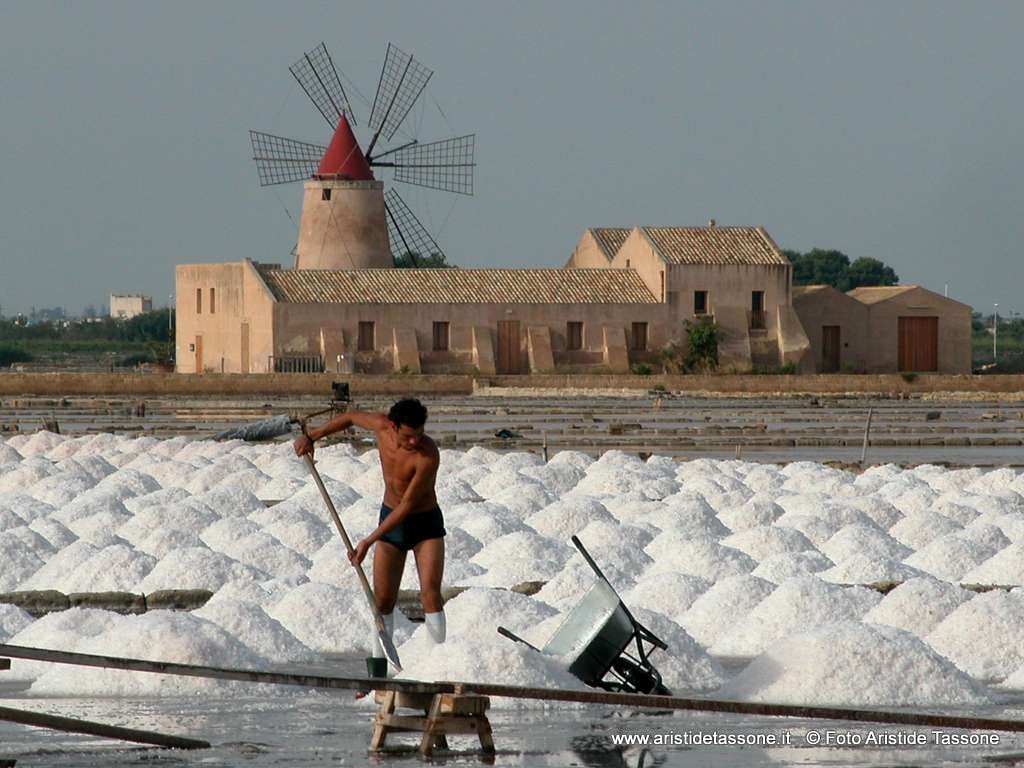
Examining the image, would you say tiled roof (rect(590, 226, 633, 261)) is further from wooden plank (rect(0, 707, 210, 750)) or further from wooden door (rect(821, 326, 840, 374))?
wooden plank (rect(0, 707, 210, 750))

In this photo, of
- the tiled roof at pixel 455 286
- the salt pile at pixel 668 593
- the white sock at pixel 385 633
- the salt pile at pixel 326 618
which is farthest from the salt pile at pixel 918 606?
the tiled roof at pixel 455 286

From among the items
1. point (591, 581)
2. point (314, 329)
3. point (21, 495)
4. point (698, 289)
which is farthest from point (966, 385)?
point (591, 581)

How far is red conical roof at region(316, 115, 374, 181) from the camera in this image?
48.2 metres

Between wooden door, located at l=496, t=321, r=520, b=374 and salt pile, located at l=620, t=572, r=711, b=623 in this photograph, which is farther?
wooden door, located at l=496, t=321, r=520, b=374

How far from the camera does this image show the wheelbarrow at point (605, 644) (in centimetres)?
788

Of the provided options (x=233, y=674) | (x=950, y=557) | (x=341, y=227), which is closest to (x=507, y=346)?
(x=341, y=227)

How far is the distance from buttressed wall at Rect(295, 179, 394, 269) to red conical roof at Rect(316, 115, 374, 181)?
0.32 meters

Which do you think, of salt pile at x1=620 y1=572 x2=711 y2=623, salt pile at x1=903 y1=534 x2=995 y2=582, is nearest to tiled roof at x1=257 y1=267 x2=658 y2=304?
salt pile at x1=903 y1=534 x2=995 y2=582

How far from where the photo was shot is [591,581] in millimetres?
11289

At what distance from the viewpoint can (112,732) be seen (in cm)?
724

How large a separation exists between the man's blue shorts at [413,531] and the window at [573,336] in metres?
36.2

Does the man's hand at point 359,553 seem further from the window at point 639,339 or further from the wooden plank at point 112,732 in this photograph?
the window at point 639,339

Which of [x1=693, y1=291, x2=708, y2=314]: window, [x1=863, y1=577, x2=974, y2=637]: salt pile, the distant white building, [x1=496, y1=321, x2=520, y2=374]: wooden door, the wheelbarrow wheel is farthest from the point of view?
the distant white building

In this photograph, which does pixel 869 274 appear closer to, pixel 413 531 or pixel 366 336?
pixel 366 336
